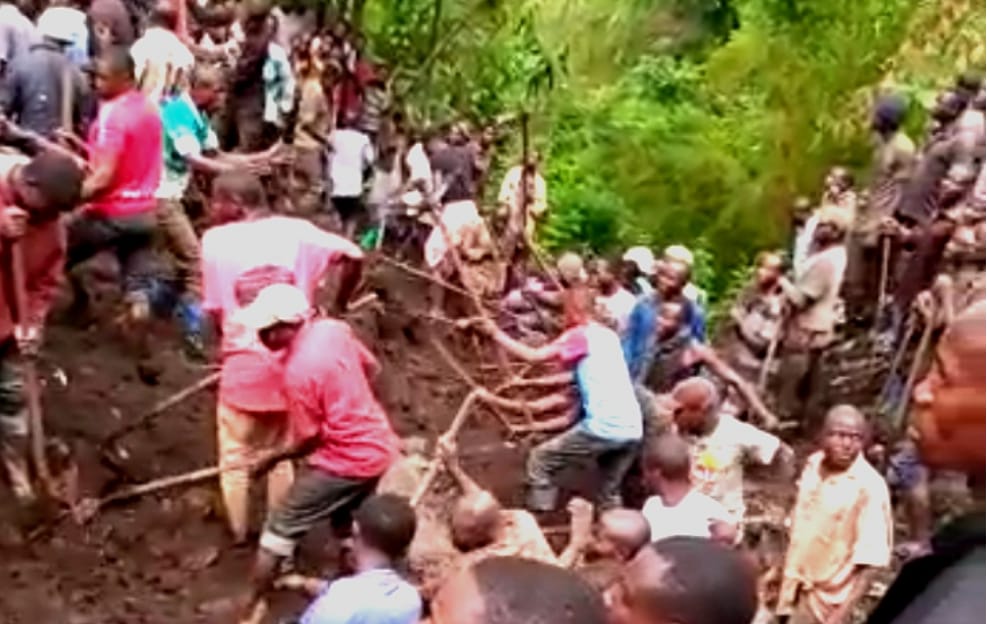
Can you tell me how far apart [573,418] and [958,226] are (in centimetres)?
339

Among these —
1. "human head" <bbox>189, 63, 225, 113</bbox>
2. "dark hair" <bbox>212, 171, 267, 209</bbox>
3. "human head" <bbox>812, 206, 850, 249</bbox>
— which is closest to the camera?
"dark hair" <bbox>212, 171, 267, 209</bbox>

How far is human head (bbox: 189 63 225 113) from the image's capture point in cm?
1187

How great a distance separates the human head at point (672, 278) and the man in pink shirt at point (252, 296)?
2828mm

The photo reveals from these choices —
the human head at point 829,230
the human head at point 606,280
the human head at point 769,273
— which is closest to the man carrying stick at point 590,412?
the human head at point 606,280

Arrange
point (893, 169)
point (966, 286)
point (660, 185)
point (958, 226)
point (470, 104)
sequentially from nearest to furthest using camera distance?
point (966, 286) → point (958, 226) → point (893, 169) → point (470, 104) → point (660, 185)

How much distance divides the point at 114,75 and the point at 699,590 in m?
5.49

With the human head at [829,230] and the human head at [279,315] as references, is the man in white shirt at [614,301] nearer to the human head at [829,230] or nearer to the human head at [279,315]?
the human head at [829,230]

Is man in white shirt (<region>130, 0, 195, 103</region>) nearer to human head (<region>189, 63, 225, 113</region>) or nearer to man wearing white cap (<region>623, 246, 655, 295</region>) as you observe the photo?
human head (<region>189, 63, 225, 113</region>)

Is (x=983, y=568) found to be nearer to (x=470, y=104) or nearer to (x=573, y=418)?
(x=573, y=418)

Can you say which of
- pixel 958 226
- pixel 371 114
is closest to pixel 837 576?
pixel 958 226

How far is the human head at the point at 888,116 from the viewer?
14.9 metres

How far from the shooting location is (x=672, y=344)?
10805 mm

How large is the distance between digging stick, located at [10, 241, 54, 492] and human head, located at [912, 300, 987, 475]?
5029 mm

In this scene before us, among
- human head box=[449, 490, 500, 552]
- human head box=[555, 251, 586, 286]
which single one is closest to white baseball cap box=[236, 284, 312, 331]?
human head box=[449, 490, 500, 552]
